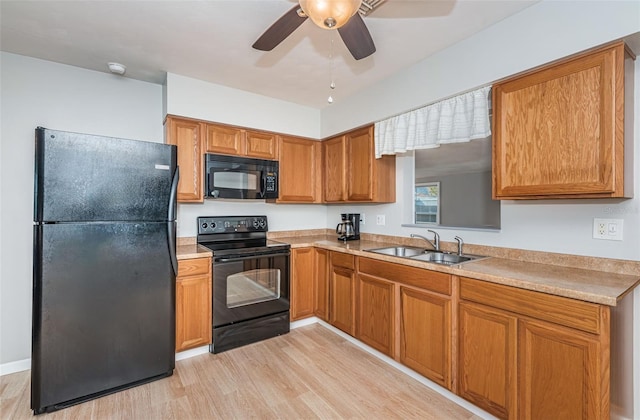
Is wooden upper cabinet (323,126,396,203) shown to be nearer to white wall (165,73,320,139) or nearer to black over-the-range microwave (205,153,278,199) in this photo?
white wall (165,73,320,139)

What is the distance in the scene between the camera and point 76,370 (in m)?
1.90

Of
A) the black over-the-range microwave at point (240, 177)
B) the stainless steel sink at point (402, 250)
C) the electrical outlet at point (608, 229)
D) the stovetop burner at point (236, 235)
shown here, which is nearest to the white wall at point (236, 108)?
the black over-the-range microwave at point (240, 177)

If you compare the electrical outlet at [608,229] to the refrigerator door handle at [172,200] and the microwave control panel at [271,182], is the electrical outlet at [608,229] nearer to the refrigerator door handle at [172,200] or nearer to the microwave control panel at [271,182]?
the microwave control panel at [271,182]

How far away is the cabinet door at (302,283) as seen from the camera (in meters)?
3.02

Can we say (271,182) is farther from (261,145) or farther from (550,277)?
(550,277)

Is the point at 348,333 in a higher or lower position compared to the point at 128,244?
lower

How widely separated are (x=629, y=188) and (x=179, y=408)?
291cm

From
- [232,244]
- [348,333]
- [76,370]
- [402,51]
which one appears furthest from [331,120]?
[76,370]

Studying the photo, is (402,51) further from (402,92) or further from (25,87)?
(25,87)

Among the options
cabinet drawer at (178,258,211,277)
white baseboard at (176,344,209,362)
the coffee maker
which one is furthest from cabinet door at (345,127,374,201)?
white baseboard at (176,344,209,362)

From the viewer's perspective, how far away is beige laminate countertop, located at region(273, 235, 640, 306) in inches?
51.7

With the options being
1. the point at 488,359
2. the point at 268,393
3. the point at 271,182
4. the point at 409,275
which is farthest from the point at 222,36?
the point at 488,359

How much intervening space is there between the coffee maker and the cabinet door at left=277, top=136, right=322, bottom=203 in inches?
18.1

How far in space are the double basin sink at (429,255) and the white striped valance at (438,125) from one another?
2.87ft
